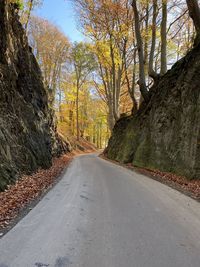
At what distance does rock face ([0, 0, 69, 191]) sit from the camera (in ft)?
31.8

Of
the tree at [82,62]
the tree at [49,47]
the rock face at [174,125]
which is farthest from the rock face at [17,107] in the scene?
the tree at [82,62]

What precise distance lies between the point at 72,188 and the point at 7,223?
3655 millimetres

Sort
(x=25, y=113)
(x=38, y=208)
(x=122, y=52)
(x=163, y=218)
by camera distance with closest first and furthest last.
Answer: (x=163, y=218)
(x=38, y=208)
(x=25, y=113)
(x=122, y=52)

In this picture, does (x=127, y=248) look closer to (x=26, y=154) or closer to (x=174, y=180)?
(x=174, y=180)

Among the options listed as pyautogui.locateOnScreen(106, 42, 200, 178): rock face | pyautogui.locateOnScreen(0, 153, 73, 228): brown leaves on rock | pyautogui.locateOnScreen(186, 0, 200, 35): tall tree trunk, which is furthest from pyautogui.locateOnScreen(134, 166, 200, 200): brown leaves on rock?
pyautogui.locateOnScreen(186, 0, 200, 35): tall tree trunk

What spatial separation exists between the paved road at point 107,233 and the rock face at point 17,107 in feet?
9.42

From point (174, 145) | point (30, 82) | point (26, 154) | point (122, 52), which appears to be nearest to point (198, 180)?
point (174, 145)

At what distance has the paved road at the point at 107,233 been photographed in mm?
3482

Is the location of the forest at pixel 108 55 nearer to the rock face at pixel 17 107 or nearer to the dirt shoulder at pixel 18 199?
the rock face at pixel 17 107

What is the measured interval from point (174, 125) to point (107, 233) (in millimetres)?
8784

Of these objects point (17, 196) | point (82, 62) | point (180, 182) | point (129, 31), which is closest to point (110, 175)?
point (180, 182)

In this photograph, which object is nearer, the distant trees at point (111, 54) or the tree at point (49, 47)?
the distant trees at point (111, 54)

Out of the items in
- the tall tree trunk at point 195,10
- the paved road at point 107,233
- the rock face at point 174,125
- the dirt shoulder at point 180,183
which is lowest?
the paved road at point 107,233

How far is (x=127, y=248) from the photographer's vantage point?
3.82 meters
